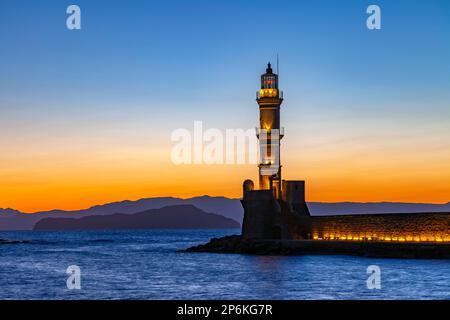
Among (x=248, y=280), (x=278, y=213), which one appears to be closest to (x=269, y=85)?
(x=278, y=213)

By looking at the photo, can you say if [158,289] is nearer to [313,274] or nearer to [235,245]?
[313,274]

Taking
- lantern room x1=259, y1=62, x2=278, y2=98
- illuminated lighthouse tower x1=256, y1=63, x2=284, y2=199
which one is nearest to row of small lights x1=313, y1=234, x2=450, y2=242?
illuminated lighthouse tower x1=256, y1=63, x2=284, y2=199

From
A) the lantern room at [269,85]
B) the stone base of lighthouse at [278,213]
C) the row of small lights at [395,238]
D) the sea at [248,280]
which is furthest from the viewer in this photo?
the lantern room at [269,85]

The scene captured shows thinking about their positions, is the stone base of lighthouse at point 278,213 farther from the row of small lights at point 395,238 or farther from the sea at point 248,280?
the sea at point 248,280

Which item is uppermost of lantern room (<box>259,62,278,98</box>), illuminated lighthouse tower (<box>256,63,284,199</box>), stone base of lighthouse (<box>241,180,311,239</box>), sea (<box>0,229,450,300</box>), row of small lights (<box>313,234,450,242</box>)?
lantern room (<box>259,62,278,98</box>)

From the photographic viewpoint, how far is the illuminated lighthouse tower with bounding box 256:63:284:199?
1912 inches

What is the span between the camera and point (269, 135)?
48.5 metres

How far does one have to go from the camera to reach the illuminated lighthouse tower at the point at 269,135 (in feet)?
159

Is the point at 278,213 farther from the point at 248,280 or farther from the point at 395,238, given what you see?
the point at 248,280

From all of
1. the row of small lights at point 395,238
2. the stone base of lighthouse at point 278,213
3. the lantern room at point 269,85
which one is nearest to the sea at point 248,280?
the row of small lights at point 395,238

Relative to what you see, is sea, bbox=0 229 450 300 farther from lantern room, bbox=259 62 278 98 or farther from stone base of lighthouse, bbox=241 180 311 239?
lantern room, bbox=259 62 278 98

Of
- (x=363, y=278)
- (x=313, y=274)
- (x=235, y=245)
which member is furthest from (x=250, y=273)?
(x=235, y=245)

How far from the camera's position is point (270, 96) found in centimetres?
4878

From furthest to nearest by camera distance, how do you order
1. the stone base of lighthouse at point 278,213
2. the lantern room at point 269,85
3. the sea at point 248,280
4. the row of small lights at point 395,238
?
the lantern room at point 269,85 < the stone base of lighthouse at point 278,213 < the row of small lights at point 395,238 < the sea at point 248,280
